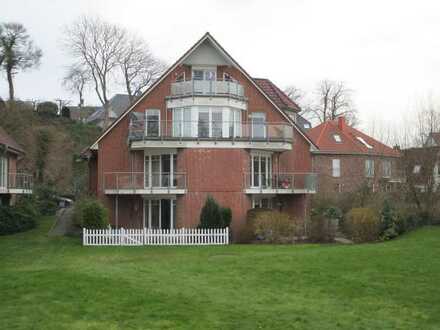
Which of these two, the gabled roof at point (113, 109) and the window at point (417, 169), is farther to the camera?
the gabled roof at point (113, 109)

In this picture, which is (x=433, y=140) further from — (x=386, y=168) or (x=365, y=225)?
(x=386, y=168)

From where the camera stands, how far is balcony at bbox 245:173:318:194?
33.8m

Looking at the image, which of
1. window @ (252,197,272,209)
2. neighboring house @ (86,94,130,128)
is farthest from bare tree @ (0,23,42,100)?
window @ (252,197,272,209)

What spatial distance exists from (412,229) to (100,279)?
17.9 m

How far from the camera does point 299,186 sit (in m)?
35.2

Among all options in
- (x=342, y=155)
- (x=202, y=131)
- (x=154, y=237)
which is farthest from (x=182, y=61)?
(x=342, y=155)

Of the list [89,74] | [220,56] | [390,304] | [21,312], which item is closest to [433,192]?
[220,56]

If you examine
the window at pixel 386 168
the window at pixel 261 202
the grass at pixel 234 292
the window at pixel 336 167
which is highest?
the window at pixel 336 167

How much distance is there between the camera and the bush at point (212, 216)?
3014cm

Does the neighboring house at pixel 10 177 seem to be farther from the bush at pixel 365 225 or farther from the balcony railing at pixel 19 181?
the bush at pixel 365 225

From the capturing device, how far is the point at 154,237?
28.4 meters

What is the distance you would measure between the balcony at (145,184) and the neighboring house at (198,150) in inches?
2.1

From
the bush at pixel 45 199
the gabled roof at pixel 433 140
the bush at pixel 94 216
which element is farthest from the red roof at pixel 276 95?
the bush at pixel 45 199

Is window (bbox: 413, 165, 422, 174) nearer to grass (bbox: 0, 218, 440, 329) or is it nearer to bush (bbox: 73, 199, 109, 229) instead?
grass (bbox: 0, 218, 440, 329)
